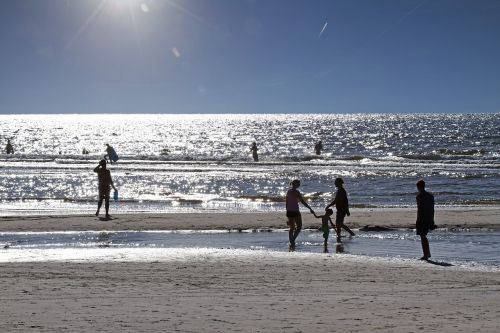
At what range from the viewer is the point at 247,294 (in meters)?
8.93

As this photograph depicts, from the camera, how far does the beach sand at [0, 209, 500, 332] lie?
7.27 meters

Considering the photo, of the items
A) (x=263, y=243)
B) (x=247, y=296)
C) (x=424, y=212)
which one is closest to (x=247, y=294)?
(x=247, y=296)

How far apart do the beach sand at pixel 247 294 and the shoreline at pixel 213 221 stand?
5221 millimetres

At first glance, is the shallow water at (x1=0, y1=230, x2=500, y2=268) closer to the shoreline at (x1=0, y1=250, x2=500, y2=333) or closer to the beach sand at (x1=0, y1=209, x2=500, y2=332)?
the beach sand at (x1=0, y1=209, x2=500, y2=332)

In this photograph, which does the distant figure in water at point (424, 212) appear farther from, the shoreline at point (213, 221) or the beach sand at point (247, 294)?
the shoreline at point (213, 221)

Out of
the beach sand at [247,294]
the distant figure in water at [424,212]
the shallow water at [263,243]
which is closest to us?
the beach sand at [247,294]

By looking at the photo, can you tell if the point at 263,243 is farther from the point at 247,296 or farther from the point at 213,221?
the point at 247,296

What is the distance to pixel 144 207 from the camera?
24438 millimetres

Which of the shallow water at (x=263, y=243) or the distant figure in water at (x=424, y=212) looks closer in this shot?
the distant figure in water at (x=424, y=212)

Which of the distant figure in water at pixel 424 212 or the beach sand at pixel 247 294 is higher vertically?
the distant figure in water at pixel 424 212

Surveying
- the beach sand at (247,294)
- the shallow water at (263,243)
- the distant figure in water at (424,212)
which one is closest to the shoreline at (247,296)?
the beach sand at (247,294)

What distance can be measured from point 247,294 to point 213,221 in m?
10.4

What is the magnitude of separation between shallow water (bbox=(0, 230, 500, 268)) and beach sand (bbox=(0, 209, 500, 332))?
1.26m

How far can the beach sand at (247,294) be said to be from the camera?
23.9ft
